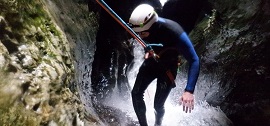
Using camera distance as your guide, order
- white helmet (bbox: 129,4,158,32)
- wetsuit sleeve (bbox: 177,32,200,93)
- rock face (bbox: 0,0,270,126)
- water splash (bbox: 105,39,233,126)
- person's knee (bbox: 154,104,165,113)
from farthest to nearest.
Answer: water splash (bbox: 105,39,233,126), person's knee (bbox: 154,104,165,113), white helmet (bbox: 129,4,158,32), wetsuit sleeve (bbox: 177,32,200,93), rock face (bbox: 0,0,270,126)

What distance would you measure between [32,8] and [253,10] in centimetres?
690

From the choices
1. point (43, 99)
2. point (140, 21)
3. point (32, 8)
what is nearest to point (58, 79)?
point (43, 99)

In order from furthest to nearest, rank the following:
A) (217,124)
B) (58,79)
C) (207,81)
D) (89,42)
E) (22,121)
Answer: (207,81) → (217,124) → (89,42) → (58,79) → (22,121)

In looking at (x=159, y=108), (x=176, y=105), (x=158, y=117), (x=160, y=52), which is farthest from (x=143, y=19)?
(x=176, y=105)

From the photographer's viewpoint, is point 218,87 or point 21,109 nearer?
point 21,109

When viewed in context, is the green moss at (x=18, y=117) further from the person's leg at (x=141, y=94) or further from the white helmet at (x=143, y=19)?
the person's leg at (x=141, y=94)

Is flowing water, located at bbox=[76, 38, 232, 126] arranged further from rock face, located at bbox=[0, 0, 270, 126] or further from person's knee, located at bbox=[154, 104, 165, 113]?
person's knee, located at bbox=[154, 104, 165, 113]

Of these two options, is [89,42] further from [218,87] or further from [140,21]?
[218,87]

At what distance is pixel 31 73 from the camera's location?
105 inches

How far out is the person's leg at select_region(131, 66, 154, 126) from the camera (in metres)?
5.11

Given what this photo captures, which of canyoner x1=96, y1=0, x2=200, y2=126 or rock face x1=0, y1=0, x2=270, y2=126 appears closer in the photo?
rock face x1=0, y1=0, x2=270, y2=126

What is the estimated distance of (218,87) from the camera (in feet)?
28.2

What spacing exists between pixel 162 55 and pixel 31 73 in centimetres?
278

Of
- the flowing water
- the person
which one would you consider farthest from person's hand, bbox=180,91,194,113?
the flowing water
